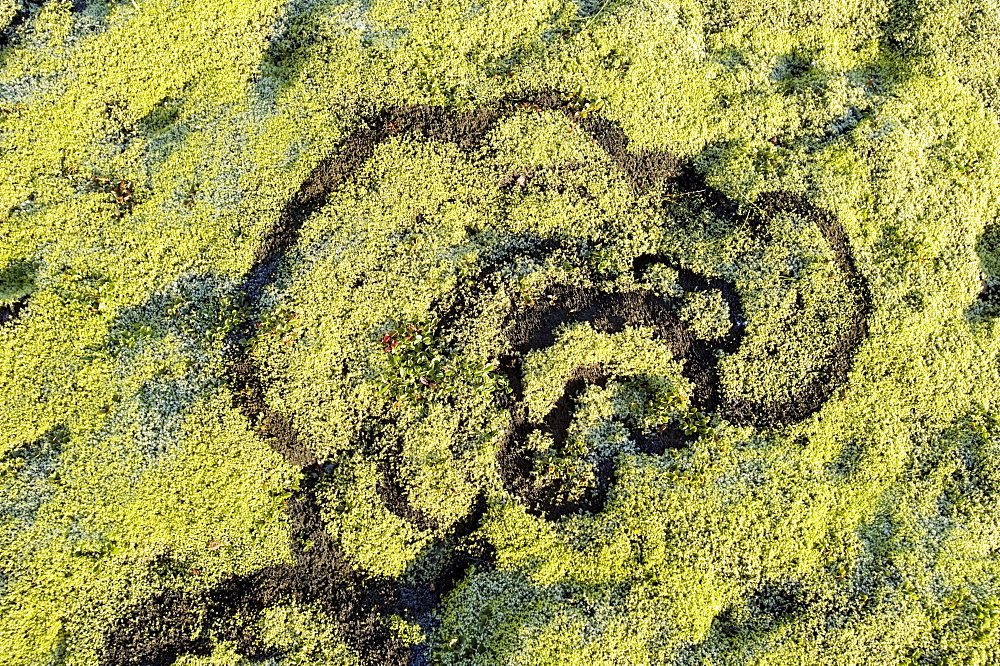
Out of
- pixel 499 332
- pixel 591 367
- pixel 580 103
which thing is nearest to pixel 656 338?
pixel 591 367

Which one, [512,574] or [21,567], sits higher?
[21,567]

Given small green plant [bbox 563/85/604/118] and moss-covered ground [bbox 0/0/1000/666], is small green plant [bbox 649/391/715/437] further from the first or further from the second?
small green plant [bbox 563/85/604/118]

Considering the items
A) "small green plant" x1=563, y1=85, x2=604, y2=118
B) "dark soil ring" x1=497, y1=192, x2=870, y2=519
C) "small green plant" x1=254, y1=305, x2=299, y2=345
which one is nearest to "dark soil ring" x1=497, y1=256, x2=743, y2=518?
"dark soil ring" x1=497, y1=192, x2=870, y2=519

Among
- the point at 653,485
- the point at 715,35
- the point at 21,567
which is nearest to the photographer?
the point at 21,567

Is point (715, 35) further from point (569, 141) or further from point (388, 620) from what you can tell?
point (388, 620)

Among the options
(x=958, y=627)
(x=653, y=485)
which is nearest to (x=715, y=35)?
(x=653, y=485)

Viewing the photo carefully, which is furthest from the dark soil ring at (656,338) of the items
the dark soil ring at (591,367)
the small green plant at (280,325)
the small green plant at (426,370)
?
the small green plant at (280,325)
